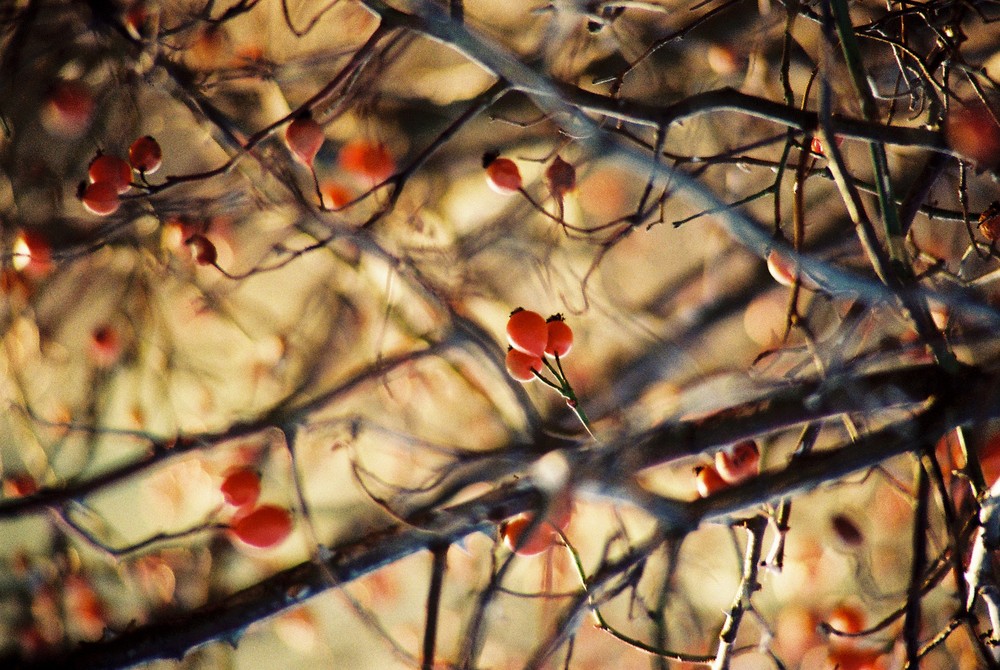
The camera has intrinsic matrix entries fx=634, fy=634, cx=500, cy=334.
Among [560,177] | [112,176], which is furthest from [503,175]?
[112,176]

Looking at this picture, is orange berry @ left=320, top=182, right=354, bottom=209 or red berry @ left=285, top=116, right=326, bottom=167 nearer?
red berry @ left=285, top=116, right=326, bottom=167

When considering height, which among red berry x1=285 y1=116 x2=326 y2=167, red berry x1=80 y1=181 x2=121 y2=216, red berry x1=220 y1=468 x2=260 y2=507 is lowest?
red berry x1=220 y1=468 x2=260 y2=507

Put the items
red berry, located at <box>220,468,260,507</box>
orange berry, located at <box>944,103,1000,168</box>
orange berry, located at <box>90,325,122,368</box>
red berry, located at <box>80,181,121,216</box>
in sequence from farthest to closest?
orange berry, located at <box>90,325,122,368</box>
red berry, located at <box>220,468,260,507</box>
red berry, located at <box>80,181,121,216</box>
orange berry, located at <box>944,103,1000,168</box>

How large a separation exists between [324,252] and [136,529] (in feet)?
4.55

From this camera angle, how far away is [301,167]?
2344 mm

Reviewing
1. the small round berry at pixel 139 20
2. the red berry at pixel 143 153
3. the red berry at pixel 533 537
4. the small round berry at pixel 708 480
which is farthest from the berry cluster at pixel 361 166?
the small round berry at pixel 708 480

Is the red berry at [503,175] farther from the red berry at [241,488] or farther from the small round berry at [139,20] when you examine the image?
the small round berry at [139,20]

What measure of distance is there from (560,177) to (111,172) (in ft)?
4.28

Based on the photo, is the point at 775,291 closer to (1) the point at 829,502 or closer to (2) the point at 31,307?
(1) the point at 829,502

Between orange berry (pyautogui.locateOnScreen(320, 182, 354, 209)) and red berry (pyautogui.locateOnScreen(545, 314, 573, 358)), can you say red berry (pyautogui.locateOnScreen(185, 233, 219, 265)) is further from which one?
red berry (pyautogui.locateOnScreen(545, 314, 573, 358))

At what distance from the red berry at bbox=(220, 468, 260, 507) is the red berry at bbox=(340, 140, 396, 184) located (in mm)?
1092

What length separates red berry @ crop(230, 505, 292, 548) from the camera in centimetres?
161

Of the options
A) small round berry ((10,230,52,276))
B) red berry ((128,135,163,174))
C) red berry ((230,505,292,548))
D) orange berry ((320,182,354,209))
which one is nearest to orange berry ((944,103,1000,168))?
red berry ((230,505,292,548))

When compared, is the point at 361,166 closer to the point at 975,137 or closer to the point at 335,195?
the point at 335,195
